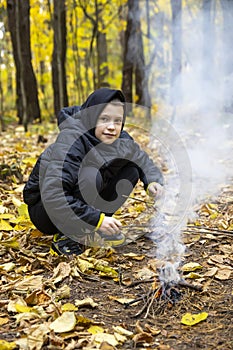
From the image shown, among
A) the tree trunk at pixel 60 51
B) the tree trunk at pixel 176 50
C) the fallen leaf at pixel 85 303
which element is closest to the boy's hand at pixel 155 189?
the fallen leaf at pixel 85 303

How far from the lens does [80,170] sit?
2514mm

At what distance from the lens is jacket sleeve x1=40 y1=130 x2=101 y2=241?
2.29 metres

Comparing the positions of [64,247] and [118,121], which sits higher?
[118,121]

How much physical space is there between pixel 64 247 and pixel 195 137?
4.50m

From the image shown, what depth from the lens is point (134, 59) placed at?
31.9 feet

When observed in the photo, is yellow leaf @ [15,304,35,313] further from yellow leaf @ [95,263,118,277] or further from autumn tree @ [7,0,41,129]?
autumn tree @ [7,0,41,129]

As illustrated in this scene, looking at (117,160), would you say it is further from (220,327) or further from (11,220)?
(220,327)

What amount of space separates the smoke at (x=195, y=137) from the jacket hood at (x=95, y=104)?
36.4 inches

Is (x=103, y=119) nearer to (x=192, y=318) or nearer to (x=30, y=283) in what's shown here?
(x=30, y=283)

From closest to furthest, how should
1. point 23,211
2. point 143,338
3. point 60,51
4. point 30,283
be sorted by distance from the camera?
point 143,338, point 30,283, point 23,211, point 60,51

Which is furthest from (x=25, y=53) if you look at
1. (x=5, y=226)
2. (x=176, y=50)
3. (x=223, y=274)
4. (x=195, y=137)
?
(x=223, y=274)

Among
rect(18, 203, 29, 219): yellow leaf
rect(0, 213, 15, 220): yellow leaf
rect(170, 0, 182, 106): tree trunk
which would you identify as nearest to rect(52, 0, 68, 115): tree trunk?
rect(170, 0, 182, 106): tree trunk

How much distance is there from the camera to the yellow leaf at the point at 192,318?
1797mm

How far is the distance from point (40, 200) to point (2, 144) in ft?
12.0
